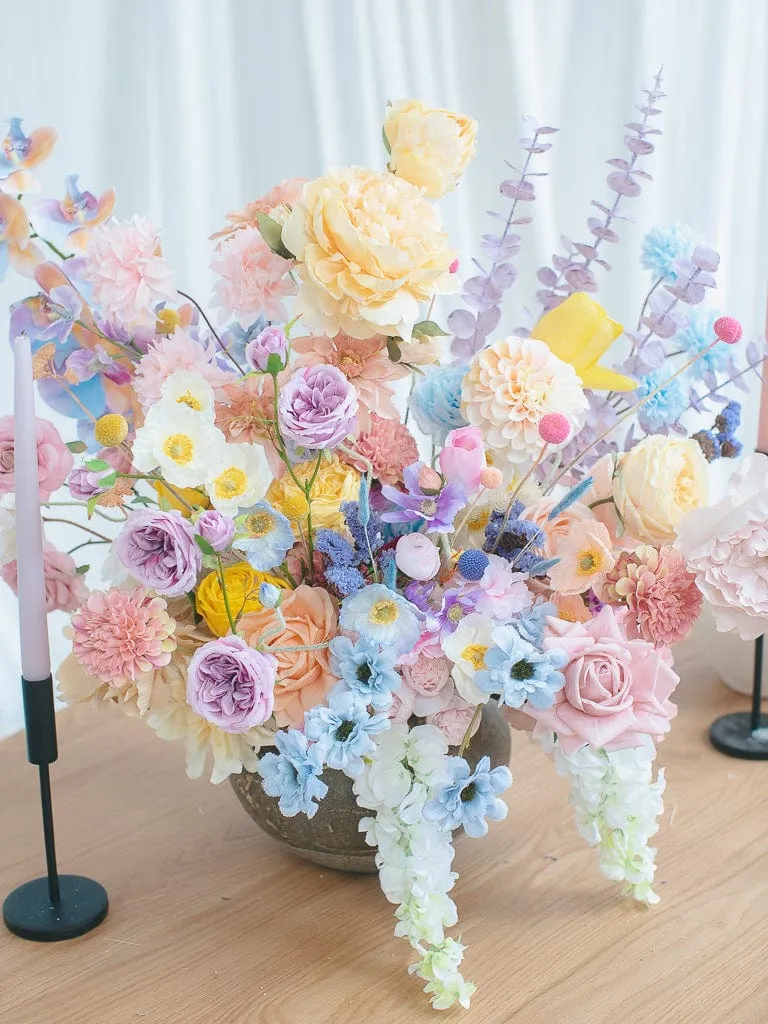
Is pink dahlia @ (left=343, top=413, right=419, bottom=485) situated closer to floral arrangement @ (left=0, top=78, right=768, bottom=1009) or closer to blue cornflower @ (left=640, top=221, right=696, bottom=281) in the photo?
floral arrangement @ (left=0, top=78, right=768, bottom=1009)

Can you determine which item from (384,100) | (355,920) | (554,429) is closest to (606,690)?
(554,429)

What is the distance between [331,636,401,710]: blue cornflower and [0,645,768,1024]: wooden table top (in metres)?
0.20

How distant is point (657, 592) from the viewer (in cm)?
77

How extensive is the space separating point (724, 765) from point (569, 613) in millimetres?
343

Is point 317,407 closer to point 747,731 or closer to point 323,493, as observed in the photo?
point 323,493

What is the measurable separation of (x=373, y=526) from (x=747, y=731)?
529 mm

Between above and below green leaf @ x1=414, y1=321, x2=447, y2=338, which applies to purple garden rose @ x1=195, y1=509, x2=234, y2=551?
below

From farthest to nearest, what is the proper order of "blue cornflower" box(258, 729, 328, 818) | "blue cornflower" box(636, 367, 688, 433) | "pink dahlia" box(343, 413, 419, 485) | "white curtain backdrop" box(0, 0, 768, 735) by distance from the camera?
"white curtain backdrop" box(0, 0, 768, 735) → "blue cornflower" box(636, 367, 688, 433) → "pink dahlia" box(343, 413, 419, 485) → "blue cornflower" box(258, 729, 328, 818)

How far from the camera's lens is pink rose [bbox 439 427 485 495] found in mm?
708

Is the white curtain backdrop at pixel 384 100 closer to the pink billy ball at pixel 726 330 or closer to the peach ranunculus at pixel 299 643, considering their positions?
the peach ranunculus at pixel 299 643

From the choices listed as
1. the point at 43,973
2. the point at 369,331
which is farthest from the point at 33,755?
the point at 369,331

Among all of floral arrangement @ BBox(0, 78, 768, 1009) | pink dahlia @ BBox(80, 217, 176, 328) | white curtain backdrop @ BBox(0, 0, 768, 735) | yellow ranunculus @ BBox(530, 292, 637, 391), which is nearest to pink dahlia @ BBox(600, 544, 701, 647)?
floral arrangement @ BBox(0, 78, 768, 1009)

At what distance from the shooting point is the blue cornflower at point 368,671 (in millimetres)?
701

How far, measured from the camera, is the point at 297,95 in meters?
1.62
